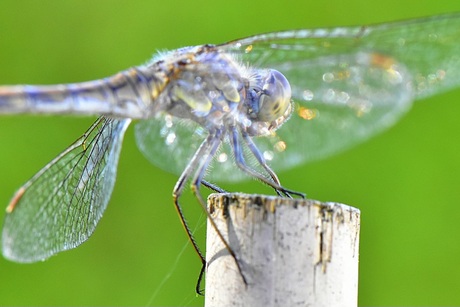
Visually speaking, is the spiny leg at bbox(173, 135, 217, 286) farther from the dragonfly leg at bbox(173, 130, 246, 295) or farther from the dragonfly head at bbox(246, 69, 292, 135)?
the dragonfly head at bbox(246, 69, 292, 135)

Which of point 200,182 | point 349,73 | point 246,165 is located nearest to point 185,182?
point 200,182

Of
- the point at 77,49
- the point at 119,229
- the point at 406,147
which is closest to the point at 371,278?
the point at 406,147

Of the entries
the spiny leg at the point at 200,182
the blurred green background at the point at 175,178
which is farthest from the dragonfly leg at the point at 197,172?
the blurred green background at the point at 175,178

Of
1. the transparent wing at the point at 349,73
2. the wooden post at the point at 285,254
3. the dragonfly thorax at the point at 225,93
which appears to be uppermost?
the transparent wing at the point at 349,73

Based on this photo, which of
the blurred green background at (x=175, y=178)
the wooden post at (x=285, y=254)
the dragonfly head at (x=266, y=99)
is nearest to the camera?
the wooden post at (x=285, y=254)

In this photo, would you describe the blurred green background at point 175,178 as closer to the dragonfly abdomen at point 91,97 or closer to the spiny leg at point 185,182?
the spiny leg at point 185,182
